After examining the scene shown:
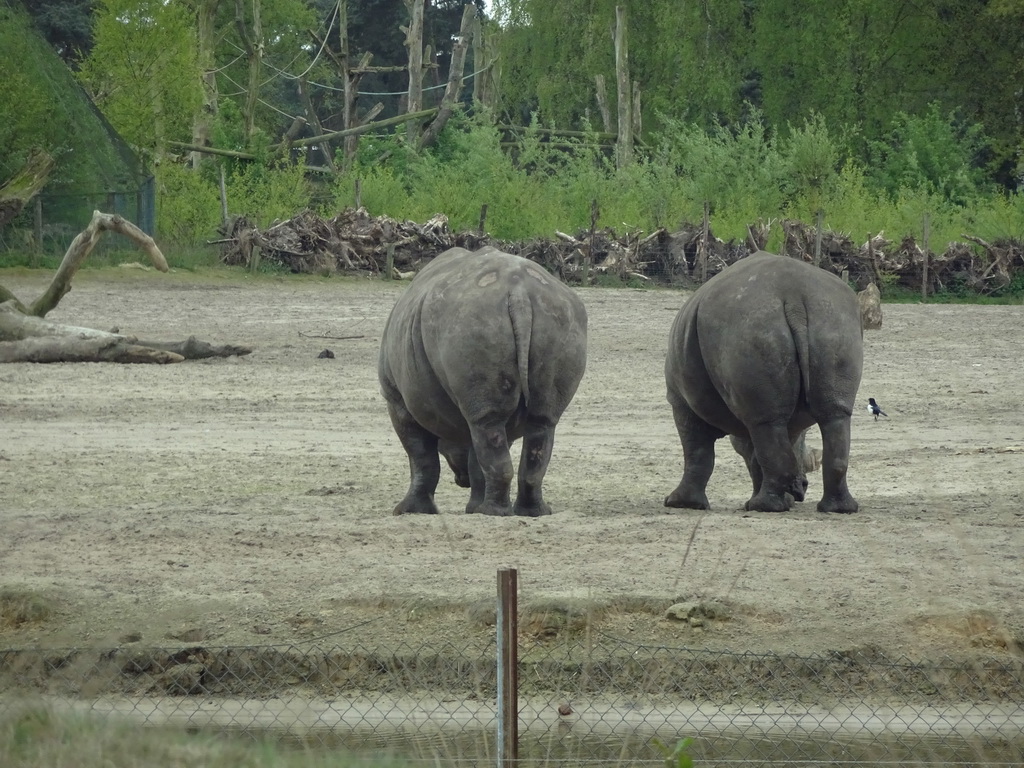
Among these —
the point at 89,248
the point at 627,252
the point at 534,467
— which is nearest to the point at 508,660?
the point at 534,467

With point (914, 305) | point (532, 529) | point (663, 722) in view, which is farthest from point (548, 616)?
point (914, 305)

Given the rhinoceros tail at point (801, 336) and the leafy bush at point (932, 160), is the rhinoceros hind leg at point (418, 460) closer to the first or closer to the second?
the rhinoceros tail at point (801, 336)

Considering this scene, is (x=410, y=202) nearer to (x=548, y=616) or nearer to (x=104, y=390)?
(x=104, y=390)

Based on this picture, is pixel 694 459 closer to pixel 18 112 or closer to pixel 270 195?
pixel 18 112

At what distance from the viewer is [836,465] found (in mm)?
9078

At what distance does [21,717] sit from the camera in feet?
→ 13.3

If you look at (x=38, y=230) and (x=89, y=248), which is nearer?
(x=89, y=248)

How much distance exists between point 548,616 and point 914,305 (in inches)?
890

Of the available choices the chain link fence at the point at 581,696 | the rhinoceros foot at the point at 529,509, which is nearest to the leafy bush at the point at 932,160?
the rhinoceros foot at the point at 529,509

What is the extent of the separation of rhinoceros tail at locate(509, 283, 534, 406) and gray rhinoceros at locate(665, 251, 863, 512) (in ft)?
4.28

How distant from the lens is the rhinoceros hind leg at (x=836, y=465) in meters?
8.98

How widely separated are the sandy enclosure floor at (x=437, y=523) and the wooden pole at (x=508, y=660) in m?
1.75

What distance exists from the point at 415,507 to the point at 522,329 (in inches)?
60.8

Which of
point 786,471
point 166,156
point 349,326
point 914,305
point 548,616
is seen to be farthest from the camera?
point 166,156
